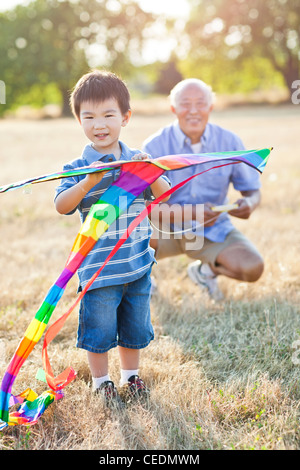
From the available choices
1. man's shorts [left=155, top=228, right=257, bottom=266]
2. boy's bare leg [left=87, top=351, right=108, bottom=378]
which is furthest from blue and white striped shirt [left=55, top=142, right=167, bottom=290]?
man's shorts [left=155, top=228, right=257, bottom=266]

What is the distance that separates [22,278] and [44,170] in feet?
17.6

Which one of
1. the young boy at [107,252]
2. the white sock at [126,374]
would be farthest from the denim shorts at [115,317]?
the white sock at [126,374]

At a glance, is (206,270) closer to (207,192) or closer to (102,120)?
(207,192)

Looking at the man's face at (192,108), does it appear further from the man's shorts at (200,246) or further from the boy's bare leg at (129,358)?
the boy's bare leg at (129,358)

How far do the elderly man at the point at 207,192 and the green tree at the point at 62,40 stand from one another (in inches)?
1016

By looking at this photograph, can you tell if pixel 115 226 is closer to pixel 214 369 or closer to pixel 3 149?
pixel 214 369

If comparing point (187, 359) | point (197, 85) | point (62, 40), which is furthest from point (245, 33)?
point (187, 359)

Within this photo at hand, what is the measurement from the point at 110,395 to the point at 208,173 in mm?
1925

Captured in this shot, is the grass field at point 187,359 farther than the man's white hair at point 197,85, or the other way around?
the man's white hair at point 197,85

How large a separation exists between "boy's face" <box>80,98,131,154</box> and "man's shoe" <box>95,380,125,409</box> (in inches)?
43.1

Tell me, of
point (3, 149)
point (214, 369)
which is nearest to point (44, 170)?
point (3, 149)

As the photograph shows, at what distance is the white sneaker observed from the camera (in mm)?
3524

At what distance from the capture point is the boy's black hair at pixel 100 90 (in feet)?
7.01

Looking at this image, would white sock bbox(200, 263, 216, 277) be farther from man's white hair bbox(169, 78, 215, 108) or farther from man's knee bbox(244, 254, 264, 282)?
man's white hair bbox(169, 78, 215, 108)
